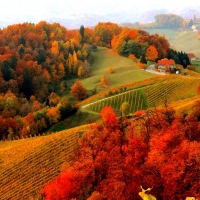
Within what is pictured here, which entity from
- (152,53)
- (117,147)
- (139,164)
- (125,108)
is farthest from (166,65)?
(139,164)

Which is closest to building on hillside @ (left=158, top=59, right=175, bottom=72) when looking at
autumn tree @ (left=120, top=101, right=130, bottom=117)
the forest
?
the forest

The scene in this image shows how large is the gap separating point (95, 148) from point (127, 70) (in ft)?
240

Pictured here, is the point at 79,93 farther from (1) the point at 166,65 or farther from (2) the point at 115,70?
(1) the point at 166,65

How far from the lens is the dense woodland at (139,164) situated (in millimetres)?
38750

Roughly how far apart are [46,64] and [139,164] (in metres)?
86.7

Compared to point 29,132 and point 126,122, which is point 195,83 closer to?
point 126,122

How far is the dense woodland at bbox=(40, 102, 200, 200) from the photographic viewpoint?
38.8 m

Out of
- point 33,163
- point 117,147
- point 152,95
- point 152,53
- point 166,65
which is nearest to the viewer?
point 117,147

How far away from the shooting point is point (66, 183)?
42.7 m

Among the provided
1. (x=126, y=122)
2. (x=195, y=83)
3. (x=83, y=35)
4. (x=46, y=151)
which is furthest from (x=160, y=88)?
(x=83, y=35)

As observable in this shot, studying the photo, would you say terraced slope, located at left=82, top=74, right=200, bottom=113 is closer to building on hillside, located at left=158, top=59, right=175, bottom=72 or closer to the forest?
the forest

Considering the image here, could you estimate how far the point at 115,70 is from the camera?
397 feet

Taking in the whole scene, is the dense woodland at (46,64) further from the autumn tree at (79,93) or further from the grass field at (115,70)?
the grass field at (115,70)

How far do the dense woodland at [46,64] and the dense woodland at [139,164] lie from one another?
30107mm
